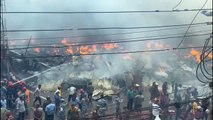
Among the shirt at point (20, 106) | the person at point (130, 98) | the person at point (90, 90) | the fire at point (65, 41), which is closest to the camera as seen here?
the shirt at point (20, 106)

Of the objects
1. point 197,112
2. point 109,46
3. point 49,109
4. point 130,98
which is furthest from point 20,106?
point 109,46

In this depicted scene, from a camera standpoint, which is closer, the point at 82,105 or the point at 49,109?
the point at 49,109

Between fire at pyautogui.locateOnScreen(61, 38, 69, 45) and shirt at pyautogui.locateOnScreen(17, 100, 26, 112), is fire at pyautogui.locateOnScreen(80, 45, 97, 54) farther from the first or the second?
shirt at pyautogui.locateOnScreen(17, 100, 26, 112)

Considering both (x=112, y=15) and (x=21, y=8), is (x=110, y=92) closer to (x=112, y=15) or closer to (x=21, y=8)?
(x=112, y=15)

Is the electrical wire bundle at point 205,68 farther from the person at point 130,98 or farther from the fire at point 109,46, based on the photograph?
the fire at point 109,46

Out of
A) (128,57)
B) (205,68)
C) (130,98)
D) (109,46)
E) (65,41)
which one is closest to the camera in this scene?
(205,68)

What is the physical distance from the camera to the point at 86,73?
997 inches

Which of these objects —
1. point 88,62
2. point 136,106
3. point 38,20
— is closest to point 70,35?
point 38,20

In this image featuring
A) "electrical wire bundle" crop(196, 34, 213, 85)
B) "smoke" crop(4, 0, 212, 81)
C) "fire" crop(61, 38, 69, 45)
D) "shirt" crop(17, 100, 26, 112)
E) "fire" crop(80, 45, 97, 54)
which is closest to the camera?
"electrical wire bundle" crop(196, 34, 213, 85)

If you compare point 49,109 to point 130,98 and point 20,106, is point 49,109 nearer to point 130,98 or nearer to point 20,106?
point 20,106

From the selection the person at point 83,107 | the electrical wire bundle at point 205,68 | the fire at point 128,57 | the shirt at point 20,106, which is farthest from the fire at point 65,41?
the shirt at point 20,106

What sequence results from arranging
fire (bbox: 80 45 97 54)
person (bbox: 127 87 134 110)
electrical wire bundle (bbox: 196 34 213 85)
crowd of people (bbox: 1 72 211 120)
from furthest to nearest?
fire (bbox: 80 45 97 54), person (bbox: 127 87 134 110), crowd of people (bbox: 1 72 211 120), electrical wire bundle (bbox: 196 34 213 85)

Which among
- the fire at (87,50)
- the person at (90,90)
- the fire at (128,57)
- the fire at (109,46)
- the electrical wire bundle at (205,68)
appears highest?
the fire at (109,46)

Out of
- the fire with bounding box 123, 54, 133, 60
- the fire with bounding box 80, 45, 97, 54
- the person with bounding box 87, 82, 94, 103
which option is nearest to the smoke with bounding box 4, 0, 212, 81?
the fire with bounding box 123, 54, 133, 60
